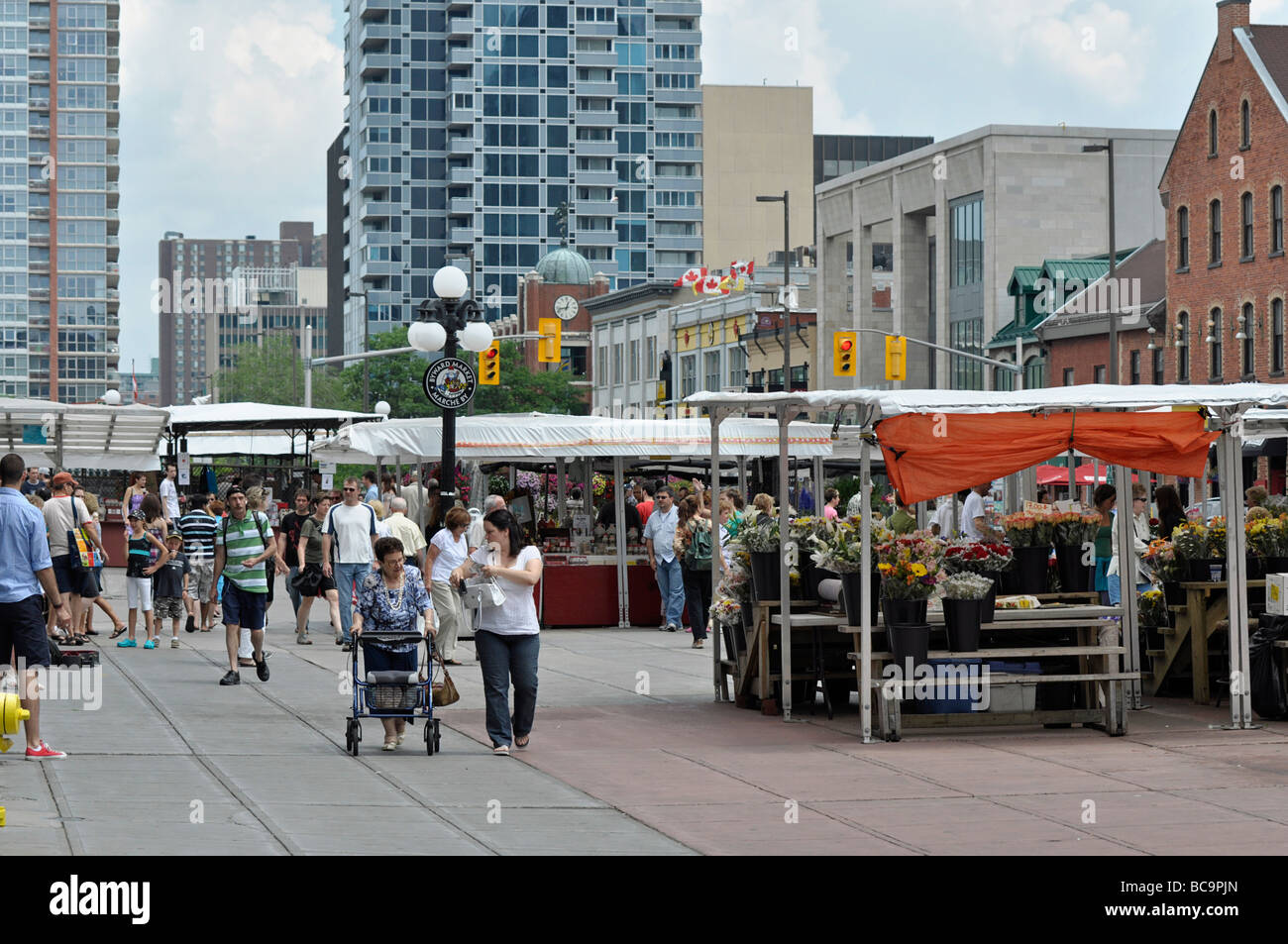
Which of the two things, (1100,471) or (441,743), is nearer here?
(441,743)

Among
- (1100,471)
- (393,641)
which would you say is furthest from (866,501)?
(1100,471)

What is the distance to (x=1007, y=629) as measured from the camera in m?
14.6

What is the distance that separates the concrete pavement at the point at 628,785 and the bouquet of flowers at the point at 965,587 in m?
1.09

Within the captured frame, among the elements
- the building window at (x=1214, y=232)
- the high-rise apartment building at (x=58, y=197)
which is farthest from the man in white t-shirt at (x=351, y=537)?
A: the high-rise apartment building at (x=58, y=197)

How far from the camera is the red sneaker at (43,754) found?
1208 cm

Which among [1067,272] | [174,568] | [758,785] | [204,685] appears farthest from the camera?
[1067,272]

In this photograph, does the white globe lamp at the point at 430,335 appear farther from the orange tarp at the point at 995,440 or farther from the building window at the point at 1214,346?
the building window at the point at 1214,346

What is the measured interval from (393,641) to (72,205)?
16062 cm

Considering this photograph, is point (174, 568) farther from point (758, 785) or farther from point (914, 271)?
point (914, 271)

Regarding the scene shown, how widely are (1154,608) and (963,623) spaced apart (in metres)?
3.62

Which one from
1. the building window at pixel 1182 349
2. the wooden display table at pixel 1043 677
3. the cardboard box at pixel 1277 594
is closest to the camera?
the wooden display table at pixel 1043 677

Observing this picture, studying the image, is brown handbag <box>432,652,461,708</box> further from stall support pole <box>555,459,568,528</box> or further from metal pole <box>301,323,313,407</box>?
metal pole <box>301,323,313,407</box>

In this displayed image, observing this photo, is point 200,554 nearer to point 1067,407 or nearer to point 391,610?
point 391,610

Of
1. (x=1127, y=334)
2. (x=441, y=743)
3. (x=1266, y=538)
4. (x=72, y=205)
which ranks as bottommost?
(x=441, y=743)
